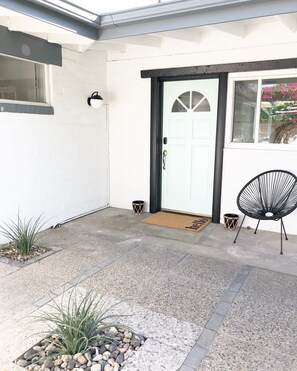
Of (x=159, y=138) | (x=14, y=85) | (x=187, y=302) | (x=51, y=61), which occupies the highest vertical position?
(x=51, y=61)

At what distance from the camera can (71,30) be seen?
3.05 metres

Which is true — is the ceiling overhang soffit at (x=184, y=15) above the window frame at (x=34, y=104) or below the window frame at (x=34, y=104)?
above

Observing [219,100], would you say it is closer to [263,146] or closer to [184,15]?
[263,146]

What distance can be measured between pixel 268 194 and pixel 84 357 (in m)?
3.02

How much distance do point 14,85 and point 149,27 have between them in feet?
5.56

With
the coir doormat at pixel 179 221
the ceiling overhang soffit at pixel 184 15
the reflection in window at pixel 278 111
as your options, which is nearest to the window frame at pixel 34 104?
the ceiling overhang soffit at pixel 184 15

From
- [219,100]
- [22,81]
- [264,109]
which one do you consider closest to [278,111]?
[264,109]

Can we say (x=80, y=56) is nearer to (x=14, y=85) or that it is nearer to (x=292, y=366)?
(x=14, y=85)

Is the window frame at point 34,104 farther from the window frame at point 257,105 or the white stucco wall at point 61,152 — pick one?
the window frame at point 257,105

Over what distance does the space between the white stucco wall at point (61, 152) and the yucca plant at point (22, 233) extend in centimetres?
9

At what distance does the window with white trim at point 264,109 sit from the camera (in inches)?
154

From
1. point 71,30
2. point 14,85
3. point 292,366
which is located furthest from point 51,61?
point 292,366

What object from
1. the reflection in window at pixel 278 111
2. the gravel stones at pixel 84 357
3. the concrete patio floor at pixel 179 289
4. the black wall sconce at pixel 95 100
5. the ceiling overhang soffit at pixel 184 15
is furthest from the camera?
the black wall sconce at pixel 95 100

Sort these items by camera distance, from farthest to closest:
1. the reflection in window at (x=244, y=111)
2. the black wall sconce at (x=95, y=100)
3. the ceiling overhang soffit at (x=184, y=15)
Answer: the black wall sconce at (x=95, y=100) < the reflection in window at (x=244, y=111) < the ceiling overhang soffit at (x=184, y=15)
